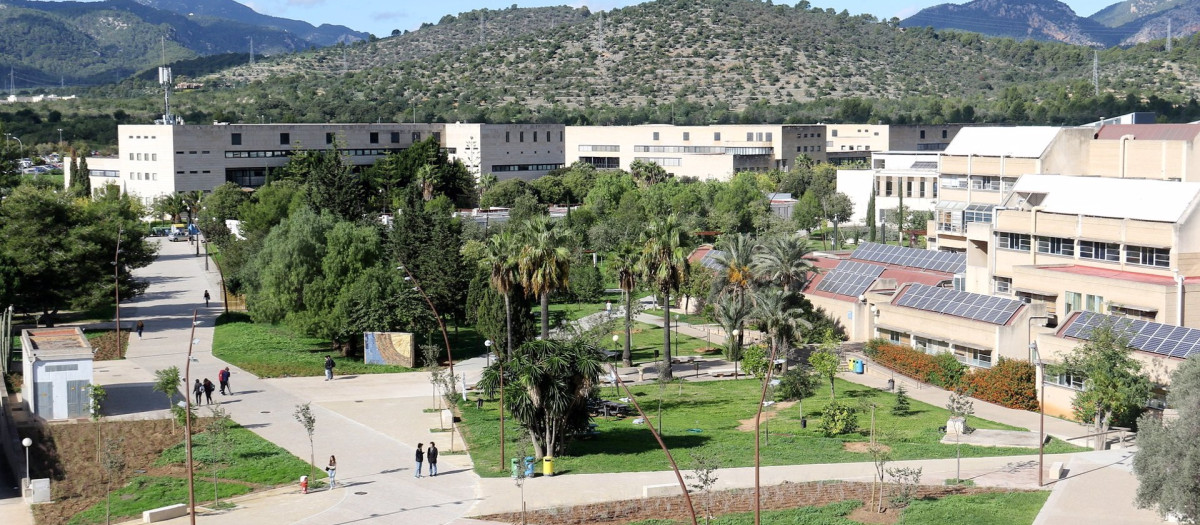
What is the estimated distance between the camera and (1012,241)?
64.9 meters

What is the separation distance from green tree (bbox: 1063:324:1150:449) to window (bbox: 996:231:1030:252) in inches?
602

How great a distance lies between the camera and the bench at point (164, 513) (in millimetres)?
39188

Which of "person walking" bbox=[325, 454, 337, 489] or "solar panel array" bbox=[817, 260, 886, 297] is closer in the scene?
"person walking" bbox=[325, 454, 337, 489]

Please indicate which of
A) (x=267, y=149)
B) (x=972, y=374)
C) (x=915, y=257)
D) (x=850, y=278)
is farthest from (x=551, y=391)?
(x=267, y=149)

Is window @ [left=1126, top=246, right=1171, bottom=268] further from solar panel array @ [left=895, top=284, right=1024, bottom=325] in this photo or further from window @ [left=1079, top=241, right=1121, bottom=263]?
solar panel array @ [left=895, top=284, right=1024, bottom=325]

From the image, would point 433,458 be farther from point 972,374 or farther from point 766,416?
point 972,374

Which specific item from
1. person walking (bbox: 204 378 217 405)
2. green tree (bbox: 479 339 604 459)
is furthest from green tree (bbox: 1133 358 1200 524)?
person walking (bbox: 204 378 217 405)

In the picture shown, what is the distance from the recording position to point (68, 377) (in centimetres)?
5344

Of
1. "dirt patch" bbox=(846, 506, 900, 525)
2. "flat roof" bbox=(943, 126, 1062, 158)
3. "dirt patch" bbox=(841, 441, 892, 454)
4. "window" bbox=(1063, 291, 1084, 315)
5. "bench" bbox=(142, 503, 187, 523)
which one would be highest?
"flat roof" bbox=(943, 126, 1062, 158)

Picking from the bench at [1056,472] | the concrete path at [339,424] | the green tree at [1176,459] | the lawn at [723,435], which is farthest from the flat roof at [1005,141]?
the green tree at [1176,459]

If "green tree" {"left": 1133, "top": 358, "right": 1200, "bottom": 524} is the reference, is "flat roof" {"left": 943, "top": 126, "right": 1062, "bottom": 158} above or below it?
above

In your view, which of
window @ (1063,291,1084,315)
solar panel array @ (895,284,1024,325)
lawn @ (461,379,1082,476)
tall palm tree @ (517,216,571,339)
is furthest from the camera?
solar panel array @ (895,284,1024,325)

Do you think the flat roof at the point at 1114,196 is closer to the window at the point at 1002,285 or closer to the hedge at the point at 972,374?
the window at the point at 1002,285

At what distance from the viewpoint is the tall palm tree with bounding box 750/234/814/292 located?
66.9m
